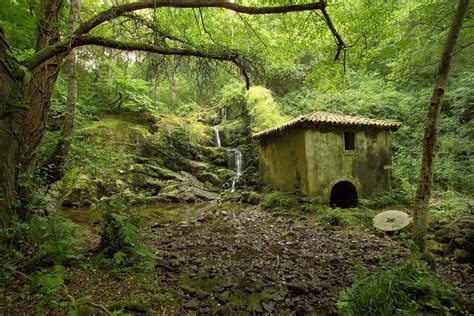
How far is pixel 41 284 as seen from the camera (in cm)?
328

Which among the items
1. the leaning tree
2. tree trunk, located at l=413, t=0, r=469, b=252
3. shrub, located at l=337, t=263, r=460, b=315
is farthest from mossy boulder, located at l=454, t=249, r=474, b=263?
the leaning tree

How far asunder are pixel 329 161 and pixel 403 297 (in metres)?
9.02

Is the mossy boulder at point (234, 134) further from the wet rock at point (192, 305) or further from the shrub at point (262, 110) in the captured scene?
the wet rock at point (192, 305)

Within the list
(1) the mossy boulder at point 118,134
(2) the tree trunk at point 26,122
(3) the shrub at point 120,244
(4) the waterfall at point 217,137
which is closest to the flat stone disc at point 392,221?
(3) the shrub at point 120,244

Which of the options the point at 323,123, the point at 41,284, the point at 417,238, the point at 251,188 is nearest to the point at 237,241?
the point at 417,238

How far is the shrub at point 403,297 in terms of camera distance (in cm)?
346

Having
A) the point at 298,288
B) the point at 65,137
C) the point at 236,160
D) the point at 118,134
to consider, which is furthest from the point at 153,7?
the point at 236,160

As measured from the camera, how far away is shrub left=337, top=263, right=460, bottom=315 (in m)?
3.46

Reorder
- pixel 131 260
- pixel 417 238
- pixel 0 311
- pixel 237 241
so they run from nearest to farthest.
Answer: pixel 0 311, pixel 131 260, pixel 417 238, pixel 237 241

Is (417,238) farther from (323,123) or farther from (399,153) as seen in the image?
(399,153)

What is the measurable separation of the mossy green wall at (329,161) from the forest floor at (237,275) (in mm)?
3685

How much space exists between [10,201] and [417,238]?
23.5 ft

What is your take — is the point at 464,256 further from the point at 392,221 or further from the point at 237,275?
the point at 237,275

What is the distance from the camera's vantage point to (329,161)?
1221 cm
